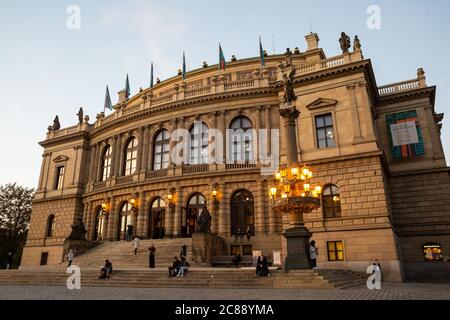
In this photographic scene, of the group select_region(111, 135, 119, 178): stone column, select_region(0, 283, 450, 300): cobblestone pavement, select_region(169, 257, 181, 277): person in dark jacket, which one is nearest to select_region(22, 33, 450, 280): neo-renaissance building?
select_region(111, 135, 119, 178): stone column

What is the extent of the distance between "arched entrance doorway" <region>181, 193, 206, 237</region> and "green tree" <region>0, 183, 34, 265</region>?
32.2 metres

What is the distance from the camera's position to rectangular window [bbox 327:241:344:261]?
77.3 feet

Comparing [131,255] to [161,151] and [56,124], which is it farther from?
[56,124]

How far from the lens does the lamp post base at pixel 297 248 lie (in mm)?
15453

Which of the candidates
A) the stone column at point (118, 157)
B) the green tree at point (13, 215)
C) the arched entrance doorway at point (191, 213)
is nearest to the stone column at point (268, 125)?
the arched entrance doorway at point (191, 213)

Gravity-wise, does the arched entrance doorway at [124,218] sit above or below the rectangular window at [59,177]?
below

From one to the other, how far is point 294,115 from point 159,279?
11.3 meters

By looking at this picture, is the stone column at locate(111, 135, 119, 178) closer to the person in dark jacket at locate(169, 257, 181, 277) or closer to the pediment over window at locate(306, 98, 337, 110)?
the person in dark jacket at locate(169, 257, 181, 277)

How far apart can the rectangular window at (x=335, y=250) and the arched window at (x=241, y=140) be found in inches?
A: 409

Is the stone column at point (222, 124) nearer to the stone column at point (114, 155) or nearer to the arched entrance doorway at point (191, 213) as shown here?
the arched entrance doorway at point (191, 213)

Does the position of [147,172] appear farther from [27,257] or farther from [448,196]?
[448,196]

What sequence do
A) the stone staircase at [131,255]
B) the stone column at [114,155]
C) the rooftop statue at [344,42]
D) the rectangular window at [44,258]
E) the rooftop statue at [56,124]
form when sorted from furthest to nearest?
1. the rooftop statue at [56,124]
2. the rectangular window at [44,258]
3. the stone column at [114,155]
4. the rooftop statue at [344,42]
5. the stone staircase at [131,255]

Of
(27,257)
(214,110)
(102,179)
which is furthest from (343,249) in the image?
(27,257)
